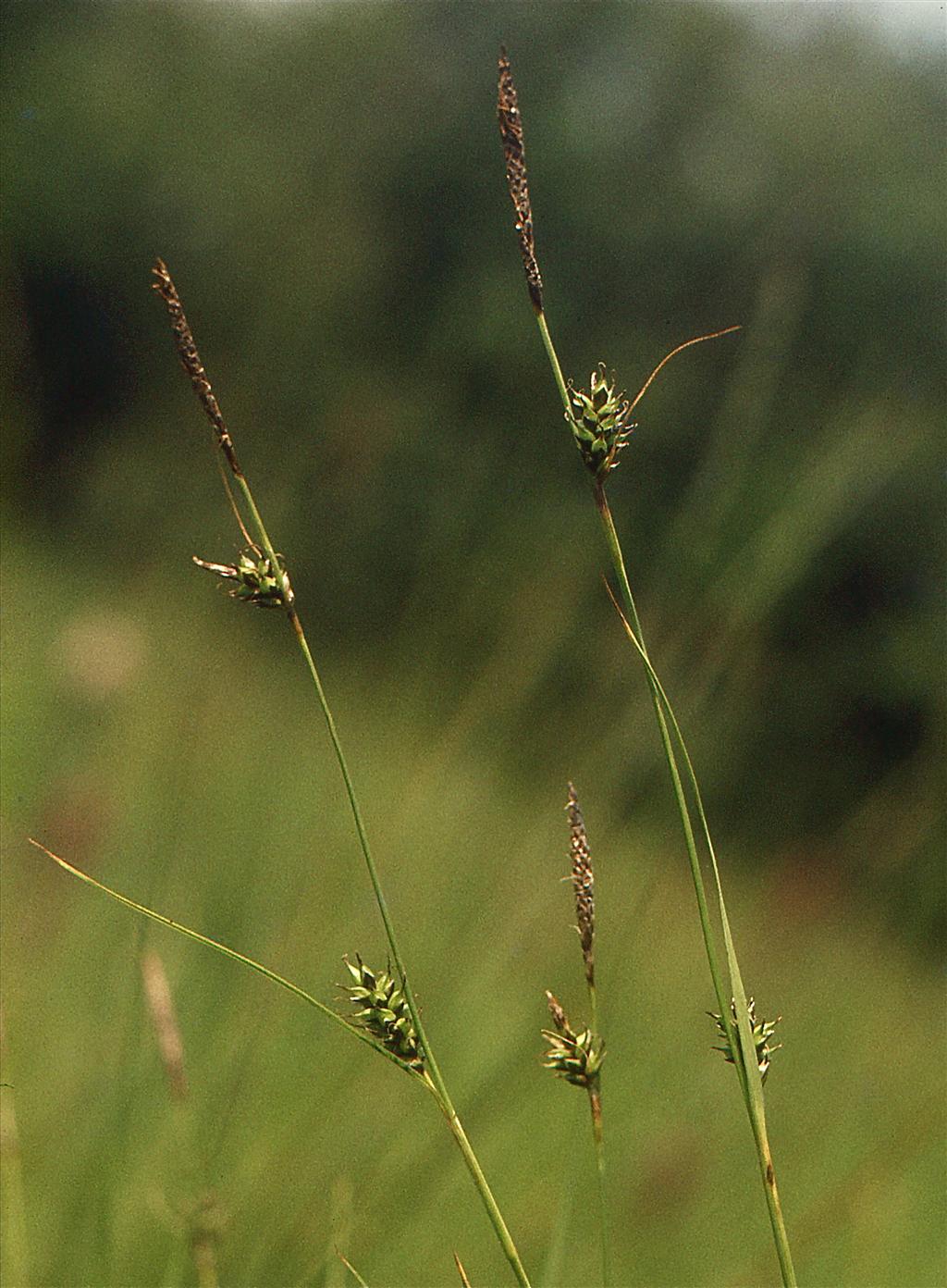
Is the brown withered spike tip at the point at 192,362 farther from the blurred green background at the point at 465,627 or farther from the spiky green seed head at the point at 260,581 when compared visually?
the blurred green background at the point at 465,627

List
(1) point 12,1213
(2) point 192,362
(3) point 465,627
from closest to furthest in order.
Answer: (2) point 192,362
(1) point 12,1213
(3) point 465,627

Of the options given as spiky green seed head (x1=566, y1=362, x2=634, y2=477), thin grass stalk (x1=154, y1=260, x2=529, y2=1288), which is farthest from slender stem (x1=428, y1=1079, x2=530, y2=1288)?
spiky green seed head (x1=566, y1=362, x2=634, y2=477)

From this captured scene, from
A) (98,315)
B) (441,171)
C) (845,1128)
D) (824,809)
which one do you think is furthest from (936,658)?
(98,315)

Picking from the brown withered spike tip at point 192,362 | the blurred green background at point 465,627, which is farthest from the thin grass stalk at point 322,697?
the blurred green background at point 465,627

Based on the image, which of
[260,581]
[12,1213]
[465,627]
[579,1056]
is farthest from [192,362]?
[465,627]

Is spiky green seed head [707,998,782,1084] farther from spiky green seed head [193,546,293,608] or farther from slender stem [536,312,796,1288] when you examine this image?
spiky green seed head [193,546,293,608]

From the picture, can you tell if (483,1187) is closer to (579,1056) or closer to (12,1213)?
(579,1056)
